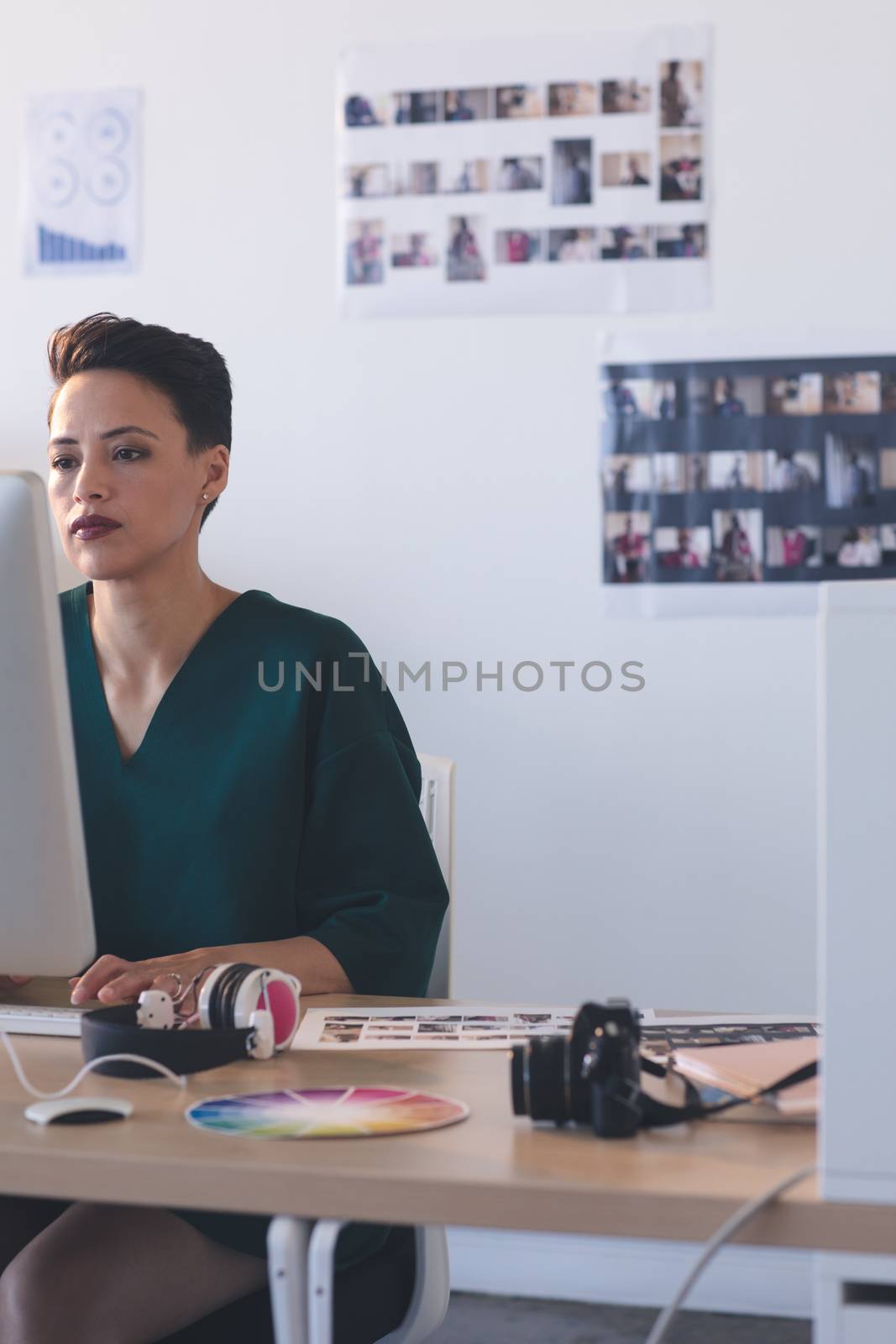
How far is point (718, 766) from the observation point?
2332 mm

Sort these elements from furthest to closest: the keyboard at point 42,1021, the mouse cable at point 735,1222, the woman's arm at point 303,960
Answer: the woman's arm at point 303,960
the keyboard at point 42,1021
the mouse cable at point 735,1222

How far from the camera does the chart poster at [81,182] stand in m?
2.50

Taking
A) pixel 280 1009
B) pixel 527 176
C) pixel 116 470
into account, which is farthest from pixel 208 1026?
pixel 527 176

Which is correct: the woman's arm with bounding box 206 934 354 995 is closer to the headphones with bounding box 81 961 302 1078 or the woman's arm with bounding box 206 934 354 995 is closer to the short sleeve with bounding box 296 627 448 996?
the short sleeve with bounding box 296 627 448 996

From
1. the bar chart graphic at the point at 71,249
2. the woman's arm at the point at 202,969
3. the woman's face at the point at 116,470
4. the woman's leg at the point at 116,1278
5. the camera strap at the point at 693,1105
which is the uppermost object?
the bar chart graphic at the point at 71,249

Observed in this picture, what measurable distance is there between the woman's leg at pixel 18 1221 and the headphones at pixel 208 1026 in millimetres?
298

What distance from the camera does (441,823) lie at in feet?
5.39

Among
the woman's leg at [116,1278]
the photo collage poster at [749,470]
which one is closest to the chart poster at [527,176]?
the photo collage poster at [749,470]

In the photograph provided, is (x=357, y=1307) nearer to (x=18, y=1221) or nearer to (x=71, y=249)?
(x=18, y=1221)

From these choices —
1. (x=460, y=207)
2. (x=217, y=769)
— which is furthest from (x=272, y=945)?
(x=460, y=207)

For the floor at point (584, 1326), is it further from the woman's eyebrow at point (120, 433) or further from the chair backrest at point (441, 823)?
the woman's eyebrow at point (120, 433)

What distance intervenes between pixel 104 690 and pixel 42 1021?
1.45ft

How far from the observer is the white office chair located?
75 cm

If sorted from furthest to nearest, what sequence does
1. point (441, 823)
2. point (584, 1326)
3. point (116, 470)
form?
point (584, 1326) < point (441, 823) < point (116, 470)
